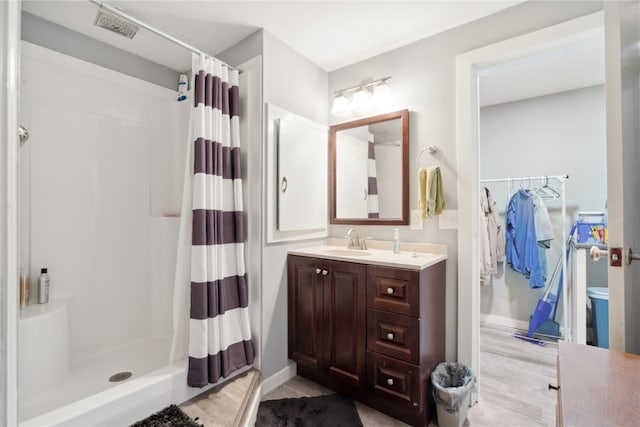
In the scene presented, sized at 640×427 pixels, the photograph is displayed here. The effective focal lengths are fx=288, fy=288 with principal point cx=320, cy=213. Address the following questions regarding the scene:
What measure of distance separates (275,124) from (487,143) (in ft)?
8.15

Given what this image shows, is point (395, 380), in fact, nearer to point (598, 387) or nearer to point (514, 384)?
point (514, 384)

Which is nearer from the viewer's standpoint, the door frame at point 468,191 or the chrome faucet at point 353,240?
the door frame at point 468,191

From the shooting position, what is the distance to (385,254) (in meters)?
1.96

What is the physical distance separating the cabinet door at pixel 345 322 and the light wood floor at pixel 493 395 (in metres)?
0.22

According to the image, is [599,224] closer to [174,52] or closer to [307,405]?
[307,405]

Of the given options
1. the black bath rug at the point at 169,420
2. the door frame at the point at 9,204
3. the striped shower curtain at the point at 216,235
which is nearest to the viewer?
the door frame at the point at 9,204

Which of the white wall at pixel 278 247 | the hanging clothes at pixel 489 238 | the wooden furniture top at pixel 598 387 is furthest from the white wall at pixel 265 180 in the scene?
the hanging clothes at pixel 489 238

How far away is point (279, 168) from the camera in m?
2.04

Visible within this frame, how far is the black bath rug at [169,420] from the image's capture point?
4.66 ft

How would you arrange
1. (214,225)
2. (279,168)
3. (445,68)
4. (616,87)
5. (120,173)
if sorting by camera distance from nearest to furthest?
(616,87) < (214,225) < (445,68) < (279,168) < (120,173)

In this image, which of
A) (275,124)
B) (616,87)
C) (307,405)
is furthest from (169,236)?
(616,87)

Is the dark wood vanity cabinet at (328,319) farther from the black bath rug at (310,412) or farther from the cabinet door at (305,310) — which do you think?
the black bath rug at (310,412)

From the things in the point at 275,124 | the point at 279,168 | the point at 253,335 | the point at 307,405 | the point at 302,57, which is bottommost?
the point at 307,405

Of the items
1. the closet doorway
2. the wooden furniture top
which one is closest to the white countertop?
the wooden furniture top
